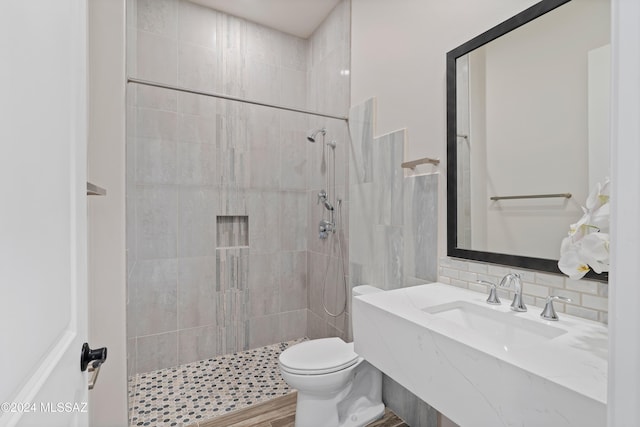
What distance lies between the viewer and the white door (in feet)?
1.21

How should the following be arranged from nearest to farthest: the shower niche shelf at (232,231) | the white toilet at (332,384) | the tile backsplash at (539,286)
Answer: the tile backsplash at (539,286) → the white toilet at (332,384) → the shower niche shelf at (232,231)

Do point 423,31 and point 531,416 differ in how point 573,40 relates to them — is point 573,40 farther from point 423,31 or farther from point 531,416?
point 531,416

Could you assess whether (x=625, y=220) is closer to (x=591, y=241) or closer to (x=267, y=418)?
(x=591, y=241)

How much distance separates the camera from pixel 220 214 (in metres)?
2.50

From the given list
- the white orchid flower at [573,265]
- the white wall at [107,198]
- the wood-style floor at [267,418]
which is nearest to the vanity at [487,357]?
the white orchid flower at [573,265]

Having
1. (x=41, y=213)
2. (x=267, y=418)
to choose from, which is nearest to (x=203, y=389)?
(x=267, y=418)

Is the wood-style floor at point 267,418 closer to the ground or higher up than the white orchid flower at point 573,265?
closer to the ground

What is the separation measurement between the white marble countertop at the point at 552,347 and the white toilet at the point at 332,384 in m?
0.55

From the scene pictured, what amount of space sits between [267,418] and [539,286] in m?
1.56

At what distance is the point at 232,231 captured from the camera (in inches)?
102

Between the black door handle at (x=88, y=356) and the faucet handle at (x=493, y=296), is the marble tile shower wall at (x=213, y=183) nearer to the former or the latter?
the faucet handle at (x=493, y=296)

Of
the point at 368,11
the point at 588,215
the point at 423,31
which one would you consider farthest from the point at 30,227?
the point at 368,11

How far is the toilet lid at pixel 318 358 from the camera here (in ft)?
5.04

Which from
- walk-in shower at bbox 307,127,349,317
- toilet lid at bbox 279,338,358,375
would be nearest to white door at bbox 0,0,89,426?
toilet lid at bbox 279,338,358,375
